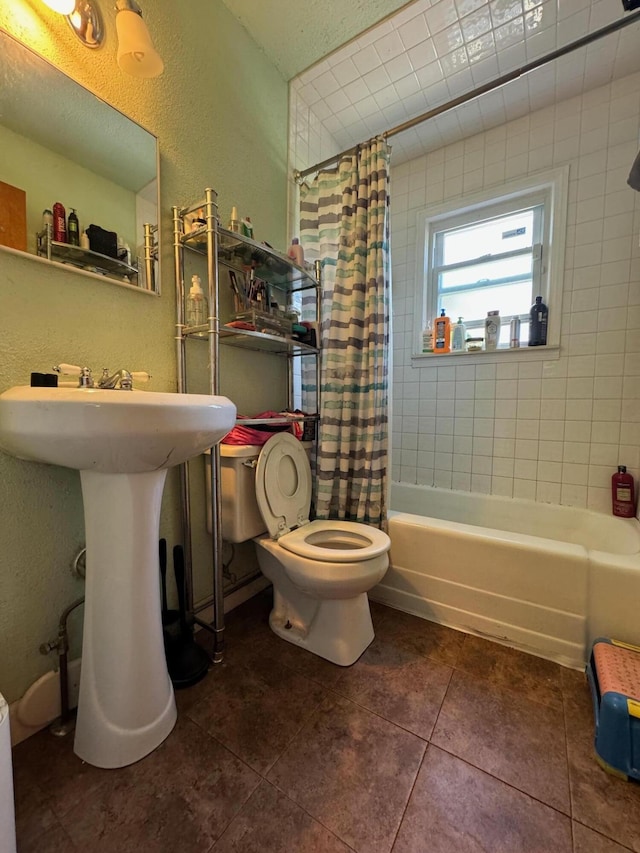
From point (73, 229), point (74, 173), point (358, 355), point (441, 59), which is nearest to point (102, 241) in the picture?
point (73, 229)

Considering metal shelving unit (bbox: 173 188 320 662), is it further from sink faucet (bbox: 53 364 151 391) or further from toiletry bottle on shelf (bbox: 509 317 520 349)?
toiletry bottle on shelf (bbox: 509 317 520 349)

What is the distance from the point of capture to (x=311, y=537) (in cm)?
139

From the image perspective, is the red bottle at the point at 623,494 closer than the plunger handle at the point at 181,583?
No

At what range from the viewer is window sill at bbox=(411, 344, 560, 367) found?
6.00 feet

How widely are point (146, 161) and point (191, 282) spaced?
15.7 inches

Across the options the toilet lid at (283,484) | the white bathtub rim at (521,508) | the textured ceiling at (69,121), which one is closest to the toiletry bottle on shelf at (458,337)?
Answer: the white bathtub rim at (521,508)

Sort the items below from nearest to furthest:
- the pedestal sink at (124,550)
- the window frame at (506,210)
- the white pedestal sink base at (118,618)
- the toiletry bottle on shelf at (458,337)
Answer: the pedestal sink at (124,550) → the white pedestal sink base at (118,618) → the window frame at (506,210) → the toiletry bottle on shelf at (458,337)

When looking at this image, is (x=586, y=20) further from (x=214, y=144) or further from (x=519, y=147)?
(x=214, y=144)

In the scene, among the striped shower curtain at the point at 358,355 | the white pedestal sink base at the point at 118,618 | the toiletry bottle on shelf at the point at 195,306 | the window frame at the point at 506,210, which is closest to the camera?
the white pedestal sink base at the point at 118,618

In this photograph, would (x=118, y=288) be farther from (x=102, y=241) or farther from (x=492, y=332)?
(x=492, y=332)

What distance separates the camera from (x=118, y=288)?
1105 mm

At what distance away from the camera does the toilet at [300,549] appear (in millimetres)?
1150

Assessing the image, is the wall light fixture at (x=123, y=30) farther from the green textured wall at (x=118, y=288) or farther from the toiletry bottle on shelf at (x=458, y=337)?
the toiletry bottle on shelf at (x=458, y=337)

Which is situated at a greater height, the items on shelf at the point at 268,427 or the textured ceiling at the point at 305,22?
the textured ceiling at the point at 305,22
